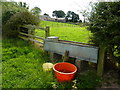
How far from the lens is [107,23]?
200 centimetres

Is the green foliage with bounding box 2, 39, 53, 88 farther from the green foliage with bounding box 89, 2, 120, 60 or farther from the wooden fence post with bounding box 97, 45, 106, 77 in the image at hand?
the green foliage with bounding box 89, 2, 120, 60

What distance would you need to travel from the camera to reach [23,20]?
5410 millimetres

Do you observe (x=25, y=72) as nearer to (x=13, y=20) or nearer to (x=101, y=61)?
(x=101, y=61)

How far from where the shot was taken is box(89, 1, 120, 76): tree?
6.45 ft

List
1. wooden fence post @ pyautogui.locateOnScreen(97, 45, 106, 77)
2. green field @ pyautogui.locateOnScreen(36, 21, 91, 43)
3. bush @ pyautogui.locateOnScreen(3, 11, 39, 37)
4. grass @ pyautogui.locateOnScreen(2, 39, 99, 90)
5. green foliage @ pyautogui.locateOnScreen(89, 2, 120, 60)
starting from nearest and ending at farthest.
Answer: green foliage @ pyautogui.locateOnScreen(89, 2, 120, 60), grass @ pyautogui.locateOnScreen(2, 39, 99, 90), wooden fence post @ pyautogui.locateOnScreen(97, 45, 106, 77), green field @ pyautogui.locateOnScreen(36, 21, 91, 43), bush @ pyautogui.locateOnScreen(3, 11, 39, 37)

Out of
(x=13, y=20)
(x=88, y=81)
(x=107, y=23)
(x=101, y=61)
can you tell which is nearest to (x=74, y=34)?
(x=13, y=20)

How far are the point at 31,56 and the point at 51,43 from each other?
89 centimetres

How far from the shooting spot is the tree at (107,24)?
1.96 m

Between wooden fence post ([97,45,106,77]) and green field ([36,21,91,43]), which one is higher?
green field ([36,21,91,43])

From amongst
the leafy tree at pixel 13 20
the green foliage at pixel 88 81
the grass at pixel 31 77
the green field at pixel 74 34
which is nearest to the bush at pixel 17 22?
the leafy tree at pixel 13 20

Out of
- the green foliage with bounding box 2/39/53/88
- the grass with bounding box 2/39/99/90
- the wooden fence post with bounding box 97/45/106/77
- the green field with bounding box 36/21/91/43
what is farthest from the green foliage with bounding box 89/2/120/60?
the green foliage with bounding box 2/39/53/88

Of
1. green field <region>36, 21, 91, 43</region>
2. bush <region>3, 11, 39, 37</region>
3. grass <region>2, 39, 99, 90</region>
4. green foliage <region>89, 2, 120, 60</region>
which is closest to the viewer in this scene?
green foliage <region>89, 2, 120, 60</region>

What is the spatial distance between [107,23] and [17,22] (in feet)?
15.9

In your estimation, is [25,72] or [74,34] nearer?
[25,72]
